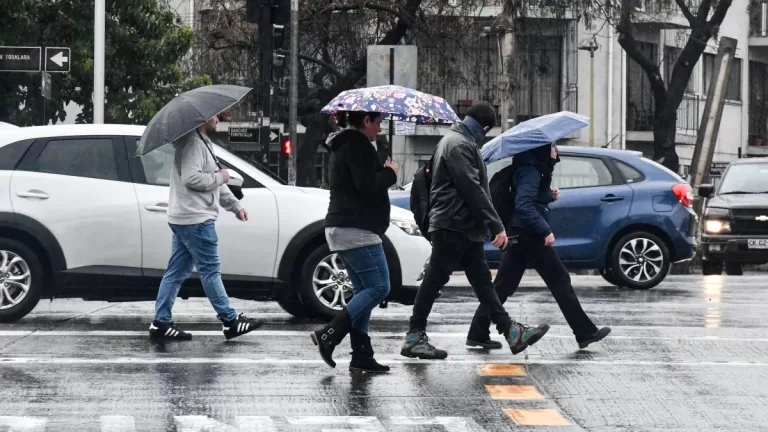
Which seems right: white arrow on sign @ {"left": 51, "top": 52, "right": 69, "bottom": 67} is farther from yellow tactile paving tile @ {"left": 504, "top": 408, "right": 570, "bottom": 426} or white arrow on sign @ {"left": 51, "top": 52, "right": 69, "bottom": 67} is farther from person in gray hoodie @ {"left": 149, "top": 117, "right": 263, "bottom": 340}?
yellow tactile paving tile @ {"left": 504, "top": 408, "right": 570, "bottom": 426}

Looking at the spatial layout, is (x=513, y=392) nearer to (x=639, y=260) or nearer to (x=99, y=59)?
(x=639, y=260)

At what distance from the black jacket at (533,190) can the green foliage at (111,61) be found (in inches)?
592

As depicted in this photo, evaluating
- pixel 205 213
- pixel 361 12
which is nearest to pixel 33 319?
pixel 205 213

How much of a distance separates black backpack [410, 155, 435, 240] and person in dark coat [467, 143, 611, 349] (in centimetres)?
67

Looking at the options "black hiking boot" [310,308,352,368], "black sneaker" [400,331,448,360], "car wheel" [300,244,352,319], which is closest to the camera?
"black hiking boot" [310,308,352,368]

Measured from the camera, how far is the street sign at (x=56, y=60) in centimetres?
1825

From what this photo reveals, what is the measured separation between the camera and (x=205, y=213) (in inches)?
416

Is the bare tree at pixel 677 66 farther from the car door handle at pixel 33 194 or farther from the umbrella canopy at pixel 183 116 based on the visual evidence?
the umbrella canopy at pixel 183 116

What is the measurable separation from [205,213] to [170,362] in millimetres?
1352

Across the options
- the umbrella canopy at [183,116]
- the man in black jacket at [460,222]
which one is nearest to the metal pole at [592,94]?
the umbrella canopy at [183,116]

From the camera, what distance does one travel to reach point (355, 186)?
29.5 ft

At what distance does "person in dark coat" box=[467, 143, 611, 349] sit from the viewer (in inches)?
408

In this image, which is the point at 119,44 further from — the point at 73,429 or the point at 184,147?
the point at 73,429

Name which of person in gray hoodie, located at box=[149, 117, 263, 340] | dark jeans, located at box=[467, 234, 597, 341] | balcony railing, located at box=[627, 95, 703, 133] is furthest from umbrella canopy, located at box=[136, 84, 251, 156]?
balcony railing, located at box=[627, 95, 703, 133]
